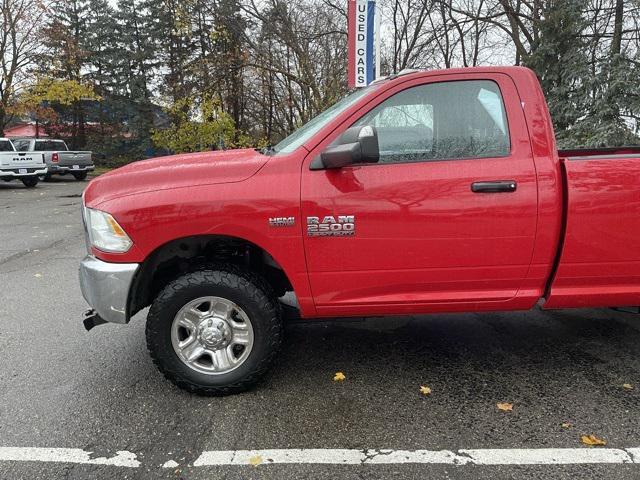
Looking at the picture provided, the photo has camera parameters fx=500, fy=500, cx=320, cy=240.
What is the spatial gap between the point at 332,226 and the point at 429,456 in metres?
1.35

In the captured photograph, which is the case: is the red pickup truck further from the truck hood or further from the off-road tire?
the off-road tire

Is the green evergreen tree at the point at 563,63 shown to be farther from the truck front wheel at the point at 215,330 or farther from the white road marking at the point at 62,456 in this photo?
the white road marking at the point at 62,456

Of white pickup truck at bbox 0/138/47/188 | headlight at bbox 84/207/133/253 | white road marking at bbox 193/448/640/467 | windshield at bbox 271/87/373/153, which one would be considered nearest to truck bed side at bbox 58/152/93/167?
white pickup truck at bbox 0/138/47/188

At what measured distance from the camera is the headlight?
297 centimetres

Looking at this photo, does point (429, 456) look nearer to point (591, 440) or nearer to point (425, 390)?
point (425, 390)

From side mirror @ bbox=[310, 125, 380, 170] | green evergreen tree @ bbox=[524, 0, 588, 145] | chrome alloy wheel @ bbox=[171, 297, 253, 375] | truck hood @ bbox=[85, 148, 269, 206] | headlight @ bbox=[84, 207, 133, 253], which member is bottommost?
chrome alloy wheel @ bbox=[171, 297, 253, 375]

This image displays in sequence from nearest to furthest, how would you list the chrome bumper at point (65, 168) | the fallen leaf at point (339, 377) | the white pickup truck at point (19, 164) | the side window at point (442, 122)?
1. the side window at point (442, 122)
2. the fallen leaf at point (339, 377)
3. the white pickup truck at point (19, 164)
4. the chrome bumper at point (65, 168)

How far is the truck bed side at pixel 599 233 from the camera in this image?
3.01m

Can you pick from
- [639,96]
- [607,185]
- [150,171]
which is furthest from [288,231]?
[639,96]

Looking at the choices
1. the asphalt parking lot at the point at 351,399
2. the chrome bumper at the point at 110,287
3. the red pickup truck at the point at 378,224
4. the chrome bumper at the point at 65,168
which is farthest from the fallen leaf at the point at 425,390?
the chrome bumper at the point at 65,168

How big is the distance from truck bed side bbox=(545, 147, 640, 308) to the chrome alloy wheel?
1.98 m

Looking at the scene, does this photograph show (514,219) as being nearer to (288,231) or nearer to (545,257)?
(545,257)

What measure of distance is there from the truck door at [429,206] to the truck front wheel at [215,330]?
15.7 inches

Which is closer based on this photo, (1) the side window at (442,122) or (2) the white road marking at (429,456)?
(2) the white road marking at (429,456)
